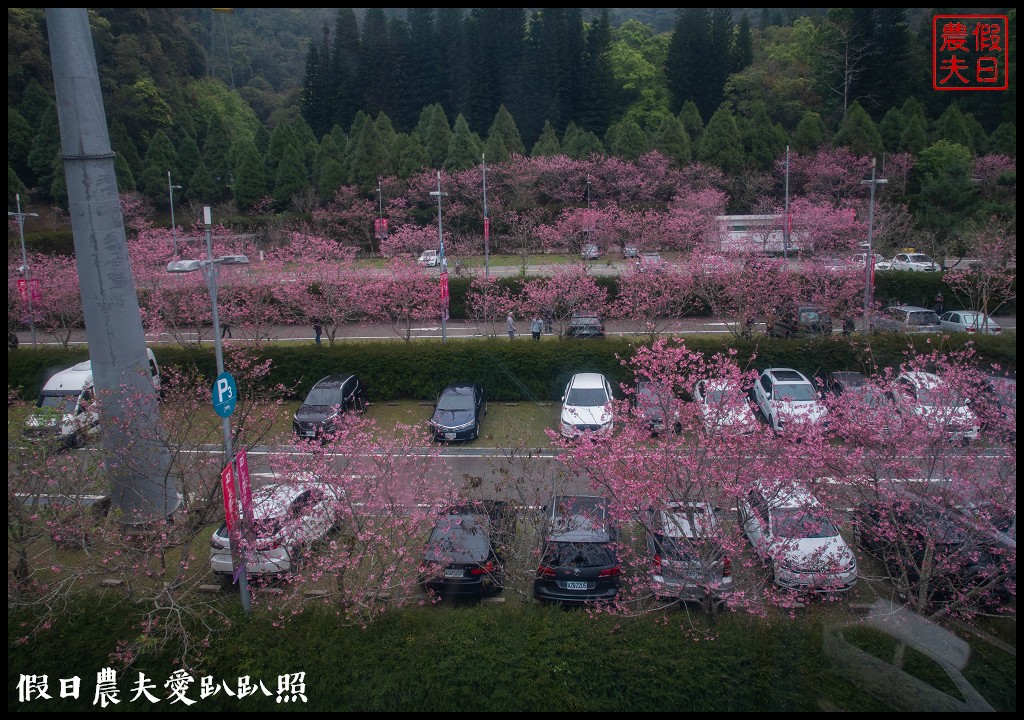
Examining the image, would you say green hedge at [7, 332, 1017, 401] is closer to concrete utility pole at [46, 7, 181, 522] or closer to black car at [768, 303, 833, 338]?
A: black car at [768, 303, 833, 338]

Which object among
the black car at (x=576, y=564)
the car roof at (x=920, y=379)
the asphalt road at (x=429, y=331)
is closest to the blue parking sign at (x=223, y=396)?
the black car at (x=576, y=564)

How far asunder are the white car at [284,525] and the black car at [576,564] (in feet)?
8.72

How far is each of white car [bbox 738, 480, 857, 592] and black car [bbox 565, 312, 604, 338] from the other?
1204cm

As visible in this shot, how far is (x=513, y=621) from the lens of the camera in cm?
693

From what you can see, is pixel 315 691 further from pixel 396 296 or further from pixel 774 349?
pixel 396 296

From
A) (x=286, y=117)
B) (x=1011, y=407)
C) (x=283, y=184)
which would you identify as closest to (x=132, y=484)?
(x=1011, y=407)

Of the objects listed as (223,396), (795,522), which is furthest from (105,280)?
(795,522)

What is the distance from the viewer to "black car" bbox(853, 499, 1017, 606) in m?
7.69

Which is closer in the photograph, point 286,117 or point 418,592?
point 418,592

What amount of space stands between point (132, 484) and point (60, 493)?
1.23 metres

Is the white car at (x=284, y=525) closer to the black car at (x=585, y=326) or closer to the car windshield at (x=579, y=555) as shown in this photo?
the car windshield at (x=579, y=555)

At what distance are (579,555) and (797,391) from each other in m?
8.56

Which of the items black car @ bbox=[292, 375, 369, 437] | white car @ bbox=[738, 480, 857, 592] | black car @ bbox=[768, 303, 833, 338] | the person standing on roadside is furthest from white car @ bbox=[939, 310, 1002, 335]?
black car @ bbox=[292, 375, 369, 437]

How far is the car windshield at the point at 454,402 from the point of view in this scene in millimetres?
15539
